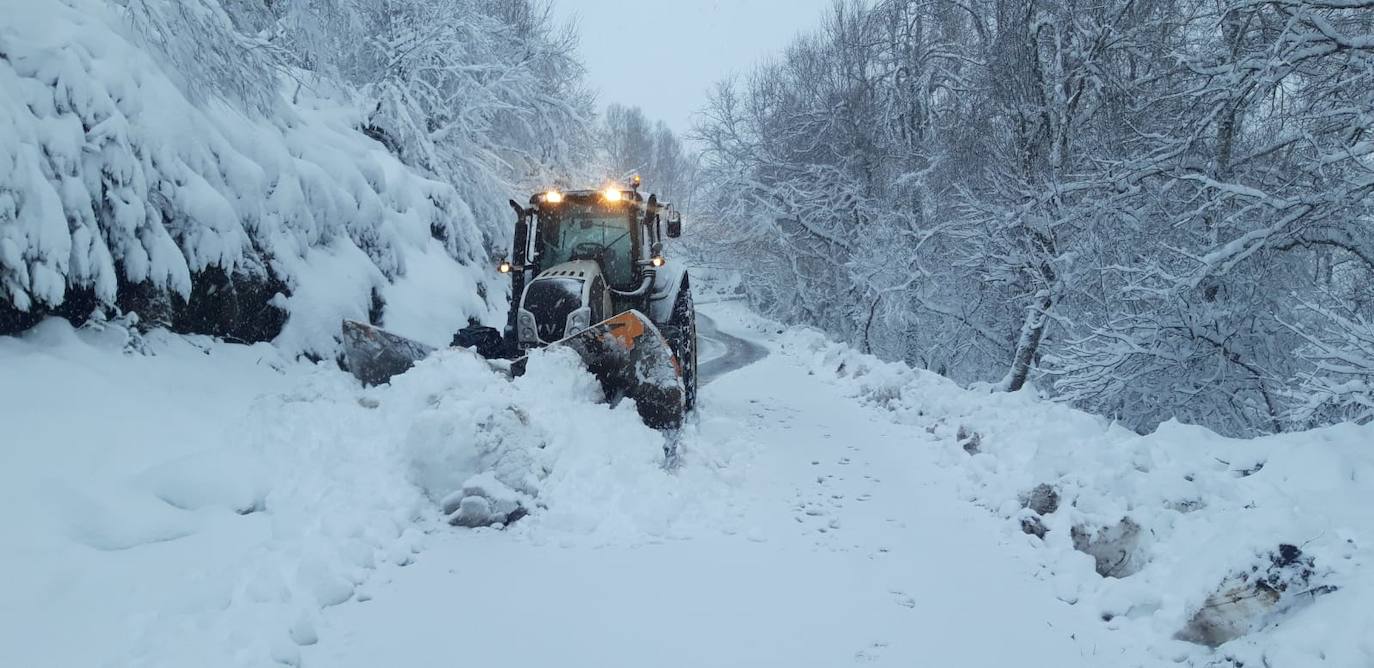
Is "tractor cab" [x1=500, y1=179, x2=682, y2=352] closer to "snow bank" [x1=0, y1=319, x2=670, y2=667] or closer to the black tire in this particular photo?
the black tire

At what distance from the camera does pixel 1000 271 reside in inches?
384

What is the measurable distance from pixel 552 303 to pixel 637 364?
1208mm

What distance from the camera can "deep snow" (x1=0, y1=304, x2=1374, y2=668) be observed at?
2.94 metres

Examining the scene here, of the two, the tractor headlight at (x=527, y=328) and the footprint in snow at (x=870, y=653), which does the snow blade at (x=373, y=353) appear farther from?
the footprint in snow at (x=870, y=653)

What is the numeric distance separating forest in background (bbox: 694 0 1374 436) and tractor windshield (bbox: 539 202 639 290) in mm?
4717

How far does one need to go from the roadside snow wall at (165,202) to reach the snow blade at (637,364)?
2.97 meters

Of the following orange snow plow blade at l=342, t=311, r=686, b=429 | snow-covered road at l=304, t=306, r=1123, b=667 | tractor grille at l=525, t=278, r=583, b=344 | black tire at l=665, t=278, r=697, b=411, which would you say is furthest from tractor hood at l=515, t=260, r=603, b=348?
snow-covered road at l=304, t=306, r=1123, b=667

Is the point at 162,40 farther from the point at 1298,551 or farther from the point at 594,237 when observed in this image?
the point at 1298,551

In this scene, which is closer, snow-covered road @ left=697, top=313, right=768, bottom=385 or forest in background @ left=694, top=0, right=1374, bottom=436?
forest in background @ left=694, top=0, right=1374, bottom=436

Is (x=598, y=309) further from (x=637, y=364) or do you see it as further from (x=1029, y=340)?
(x=1029, y=340)

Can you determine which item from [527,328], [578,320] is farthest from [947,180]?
[527,328]

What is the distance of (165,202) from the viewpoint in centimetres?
545

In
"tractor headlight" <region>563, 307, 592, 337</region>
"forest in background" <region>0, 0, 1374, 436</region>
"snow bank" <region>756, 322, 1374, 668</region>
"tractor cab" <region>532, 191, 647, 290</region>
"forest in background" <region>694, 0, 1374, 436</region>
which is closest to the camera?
"snow bank" <region>756, 322, 1374, 668</region>

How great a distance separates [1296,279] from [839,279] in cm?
1268
